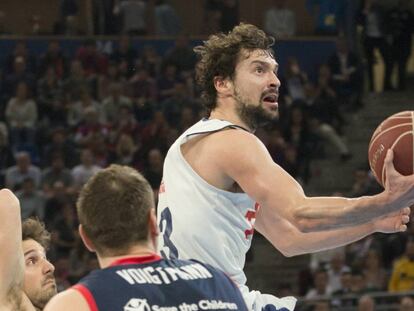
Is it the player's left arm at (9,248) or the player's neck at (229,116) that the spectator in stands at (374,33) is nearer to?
the player's neck at (229,116)

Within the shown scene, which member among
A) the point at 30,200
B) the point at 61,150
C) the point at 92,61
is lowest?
the point at 30,200

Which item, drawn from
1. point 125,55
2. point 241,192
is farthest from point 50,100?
point 241,192

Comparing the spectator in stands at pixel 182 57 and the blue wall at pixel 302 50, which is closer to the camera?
the spectator in stands at pixel 182 57

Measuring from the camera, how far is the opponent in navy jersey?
3.55 metres

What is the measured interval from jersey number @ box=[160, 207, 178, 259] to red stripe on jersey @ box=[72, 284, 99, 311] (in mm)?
1776

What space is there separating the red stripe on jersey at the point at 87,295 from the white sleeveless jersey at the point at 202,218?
1.78 meters

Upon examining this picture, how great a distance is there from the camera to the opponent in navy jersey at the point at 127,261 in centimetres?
355

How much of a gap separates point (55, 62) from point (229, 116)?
11.6 metres

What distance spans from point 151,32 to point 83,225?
52.1 ft

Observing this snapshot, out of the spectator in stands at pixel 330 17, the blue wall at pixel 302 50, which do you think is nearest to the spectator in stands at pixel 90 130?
the blue wall at pixel 302 50

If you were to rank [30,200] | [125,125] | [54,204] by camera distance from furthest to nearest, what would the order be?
[125,125] < [30,200] < [54,204]

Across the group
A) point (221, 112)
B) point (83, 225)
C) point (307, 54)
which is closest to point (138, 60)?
point (307, 54)

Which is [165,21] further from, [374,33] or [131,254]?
[131,254]

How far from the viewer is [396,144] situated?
16.6 ft
